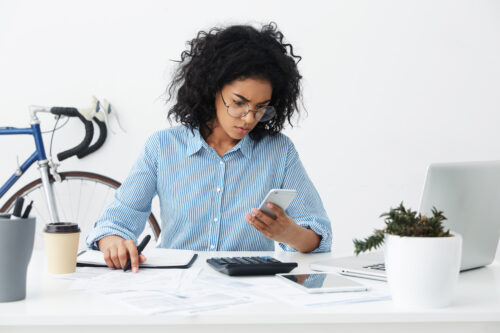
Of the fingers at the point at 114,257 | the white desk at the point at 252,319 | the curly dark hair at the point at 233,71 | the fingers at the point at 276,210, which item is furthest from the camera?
the curly dark hair at the point at 233,71

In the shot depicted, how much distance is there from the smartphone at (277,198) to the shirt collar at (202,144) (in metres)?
0.43

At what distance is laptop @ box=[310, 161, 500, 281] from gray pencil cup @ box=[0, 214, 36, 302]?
1.99 feet

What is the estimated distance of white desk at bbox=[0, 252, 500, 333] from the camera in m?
0.81

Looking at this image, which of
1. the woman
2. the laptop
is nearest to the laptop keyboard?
the laptop

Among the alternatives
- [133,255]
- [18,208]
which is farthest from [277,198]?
[18,208]

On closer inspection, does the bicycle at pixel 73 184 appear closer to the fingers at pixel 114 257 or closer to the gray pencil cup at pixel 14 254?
the fingers at pixel 114 257

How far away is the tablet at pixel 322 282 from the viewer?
96cm

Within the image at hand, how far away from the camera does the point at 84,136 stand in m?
2.92

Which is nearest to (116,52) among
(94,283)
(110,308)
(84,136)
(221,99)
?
(84,136)

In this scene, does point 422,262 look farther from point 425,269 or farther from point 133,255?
point 133,255

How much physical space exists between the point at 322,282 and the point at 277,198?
32 cm

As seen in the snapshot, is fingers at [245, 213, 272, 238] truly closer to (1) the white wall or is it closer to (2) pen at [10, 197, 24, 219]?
(2) pen at [10, 197, 24, 219]

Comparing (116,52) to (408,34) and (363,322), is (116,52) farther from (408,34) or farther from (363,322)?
(363,322)


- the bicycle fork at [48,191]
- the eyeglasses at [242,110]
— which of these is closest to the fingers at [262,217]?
the eyeglasses at [242,110]
